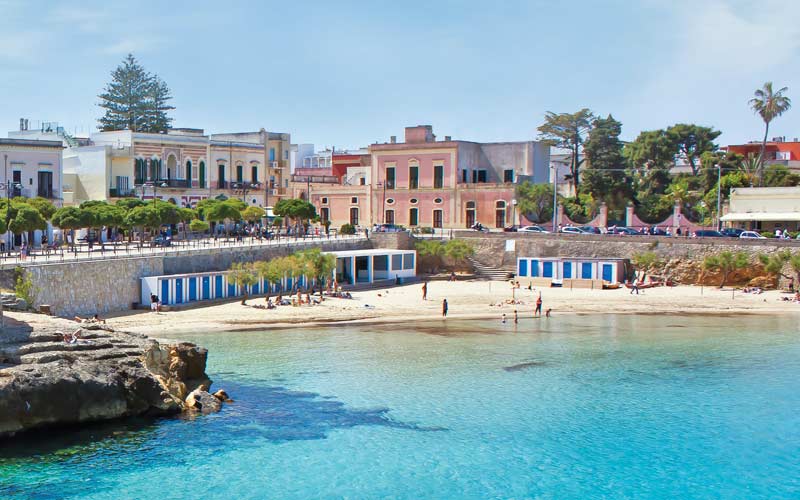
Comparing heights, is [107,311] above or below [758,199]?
below

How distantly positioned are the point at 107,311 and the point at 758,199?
1603 inches

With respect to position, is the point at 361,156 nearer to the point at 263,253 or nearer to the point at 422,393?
the point at 263,253

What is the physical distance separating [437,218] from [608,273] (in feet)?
58.3

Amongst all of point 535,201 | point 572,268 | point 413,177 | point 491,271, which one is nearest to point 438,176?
point 413,177

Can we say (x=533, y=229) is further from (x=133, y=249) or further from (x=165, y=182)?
(x=133, y=249)

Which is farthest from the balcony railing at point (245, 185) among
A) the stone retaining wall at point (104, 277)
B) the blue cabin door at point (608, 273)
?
the blue cabin door at point (608, 273)

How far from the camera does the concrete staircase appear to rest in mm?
57688

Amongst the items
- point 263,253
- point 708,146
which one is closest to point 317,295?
point 263,253

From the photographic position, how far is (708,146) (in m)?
71.4

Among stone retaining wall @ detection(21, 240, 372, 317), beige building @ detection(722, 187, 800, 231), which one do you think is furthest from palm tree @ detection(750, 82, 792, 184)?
stone retaining wall @ detection(21, 240, 372, 317)

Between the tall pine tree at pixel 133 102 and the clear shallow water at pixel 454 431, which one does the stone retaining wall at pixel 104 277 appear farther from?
the tall pine tree at pixel 133 102

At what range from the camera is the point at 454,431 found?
24.1m

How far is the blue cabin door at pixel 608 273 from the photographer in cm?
5384

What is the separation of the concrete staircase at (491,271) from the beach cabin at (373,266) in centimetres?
452
